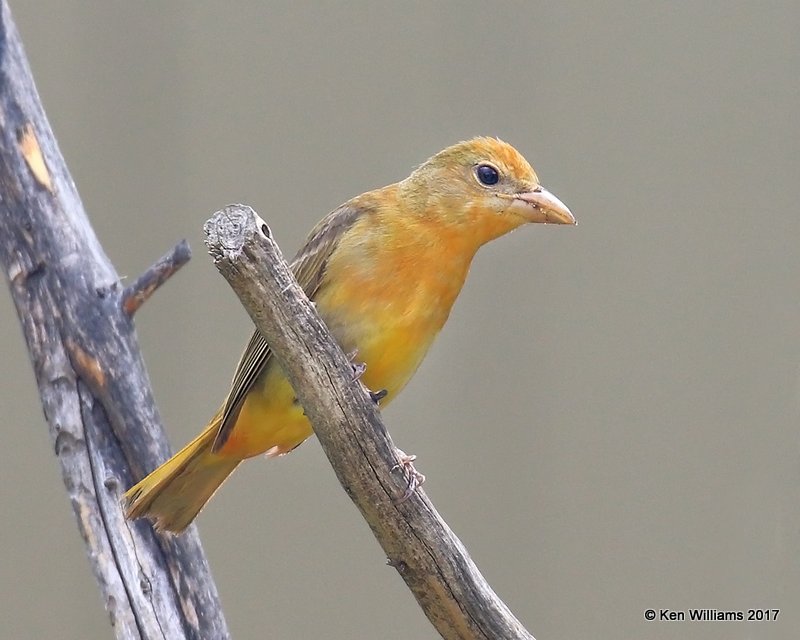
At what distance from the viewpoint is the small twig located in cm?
271

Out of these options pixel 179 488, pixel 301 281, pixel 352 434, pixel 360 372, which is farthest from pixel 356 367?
pixel 179 488

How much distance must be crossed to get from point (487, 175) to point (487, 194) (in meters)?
0.07

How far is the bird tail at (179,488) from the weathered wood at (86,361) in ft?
0.25

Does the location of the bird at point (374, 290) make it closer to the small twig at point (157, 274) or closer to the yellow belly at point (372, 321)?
the yellow belly at point (372, 321)

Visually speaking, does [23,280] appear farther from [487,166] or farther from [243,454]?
[487,166]

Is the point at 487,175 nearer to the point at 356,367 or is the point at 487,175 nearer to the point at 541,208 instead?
the point at 541,208

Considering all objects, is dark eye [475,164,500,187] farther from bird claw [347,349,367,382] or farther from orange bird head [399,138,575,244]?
bird claw [347,349,367,382]

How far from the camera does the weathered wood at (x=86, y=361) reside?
2.62 meters

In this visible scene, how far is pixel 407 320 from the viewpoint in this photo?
2553mm

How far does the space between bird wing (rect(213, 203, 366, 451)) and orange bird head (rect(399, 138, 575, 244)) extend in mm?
202

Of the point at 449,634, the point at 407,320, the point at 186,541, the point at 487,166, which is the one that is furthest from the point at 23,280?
the point at 449,634

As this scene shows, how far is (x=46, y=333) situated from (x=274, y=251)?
1.08 m

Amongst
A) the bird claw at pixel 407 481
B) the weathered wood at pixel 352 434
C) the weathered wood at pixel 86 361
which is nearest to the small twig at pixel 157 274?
the weathered wood at pixel 86 361

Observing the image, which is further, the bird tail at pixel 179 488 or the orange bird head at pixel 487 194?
the orange bird head at pixel 487 194
